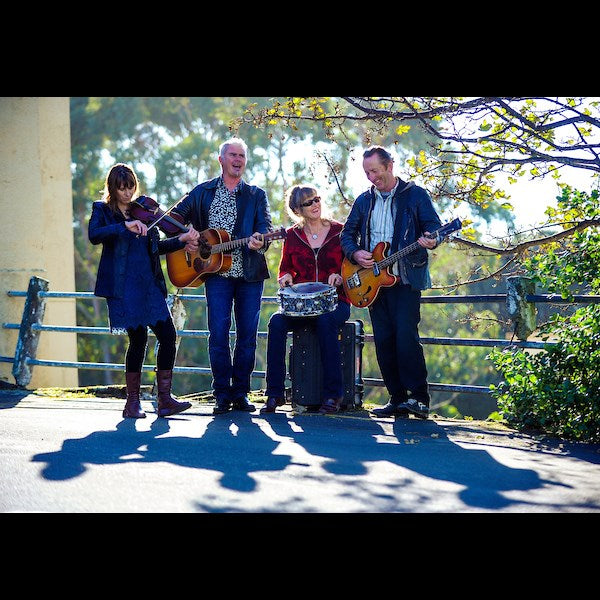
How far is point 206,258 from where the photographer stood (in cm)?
839

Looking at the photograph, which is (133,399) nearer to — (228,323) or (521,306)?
(228,323)

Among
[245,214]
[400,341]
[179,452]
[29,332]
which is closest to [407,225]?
[400,341]

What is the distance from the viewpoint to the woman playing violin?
7.86m

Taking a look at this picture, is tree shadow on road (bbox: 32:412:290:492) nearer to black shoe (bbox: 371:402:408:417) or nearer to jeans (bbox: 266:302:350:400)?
jeans (bbox: 266:302:350:400)

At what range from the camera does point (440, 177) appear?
965cm

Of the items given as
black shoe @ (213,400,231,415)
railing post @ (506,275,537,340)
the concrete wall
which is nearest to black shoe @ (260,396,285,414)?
black shoe @ (213,400,231,415)

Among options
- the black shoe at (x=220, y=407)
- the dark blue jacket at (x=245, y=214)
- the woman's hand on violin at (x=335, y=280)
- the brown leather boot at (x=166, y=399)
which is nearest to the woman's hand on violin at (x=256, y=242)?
the dark blue jacket at (x=245, y=214)

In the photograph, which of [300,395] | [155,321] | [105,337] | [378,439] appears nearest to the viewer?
[378,439]

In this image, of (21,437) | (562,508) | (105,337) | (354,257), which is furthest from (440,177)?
(105,337)

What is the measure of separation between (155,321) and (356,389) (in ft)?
6.68

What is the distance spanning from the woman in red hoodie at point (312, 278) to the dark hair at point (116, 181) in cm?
156

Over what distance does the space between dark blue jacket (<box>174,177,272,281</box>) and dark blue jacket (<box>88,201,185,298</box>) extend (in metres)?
0.64

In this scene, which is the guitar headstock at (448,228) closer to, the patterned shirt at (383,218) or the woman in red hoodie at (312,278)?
the patterned shirt at (383,218)
